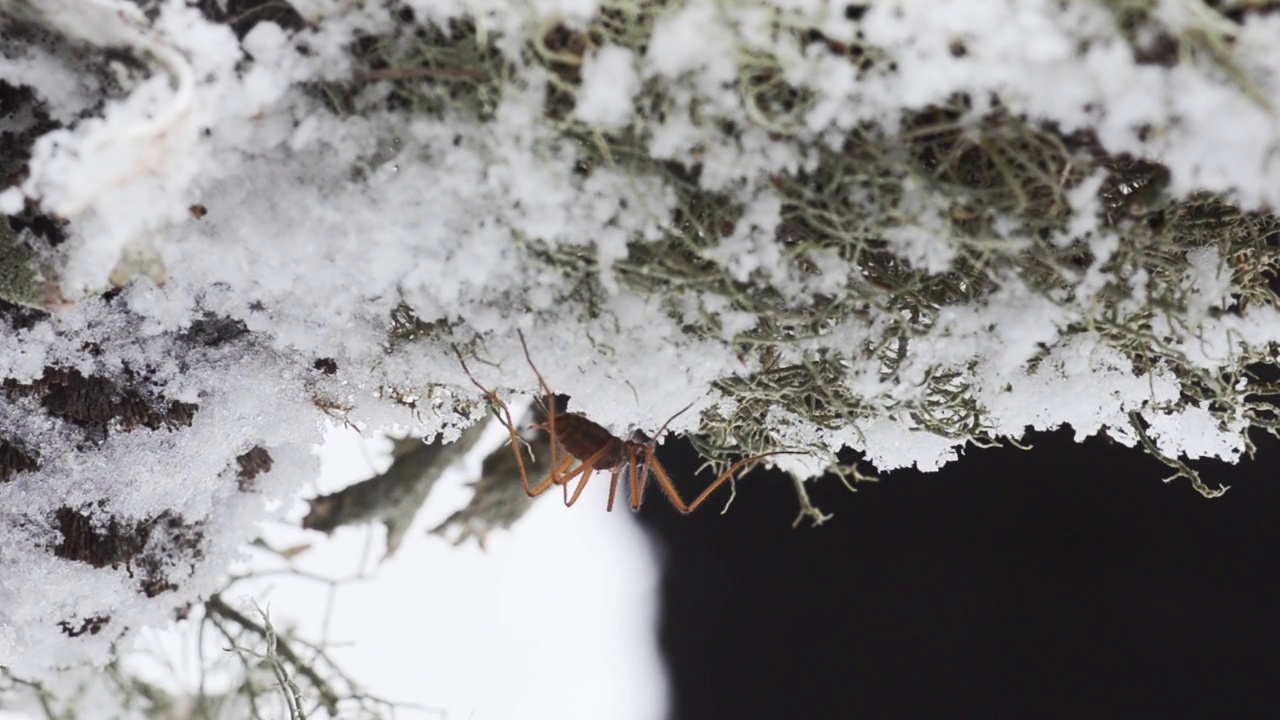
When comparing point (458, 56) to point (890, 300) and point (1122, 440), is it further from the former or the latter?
point (1122, 440)

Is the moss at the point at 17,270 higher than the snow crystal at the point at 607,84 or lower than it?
lower

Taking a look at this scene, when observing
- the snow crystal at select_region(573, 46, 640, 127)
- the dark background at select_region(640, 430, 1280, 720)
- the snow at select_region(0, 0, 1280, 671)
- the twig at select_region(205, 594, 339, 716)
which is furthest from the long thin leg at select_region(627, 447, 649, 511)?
the dark background at select_region(640, 430, 1280, 720)

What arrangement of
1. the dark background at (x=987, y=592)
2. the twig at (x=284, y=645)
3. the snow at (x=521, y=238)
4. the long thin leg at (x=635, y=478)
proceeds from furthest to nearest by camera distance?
the dark background at (x=987, y=592) < the twig at (x=284, y=645) < the long thin leg at (x=635, y=478) < the snow at (x=521, y=238)

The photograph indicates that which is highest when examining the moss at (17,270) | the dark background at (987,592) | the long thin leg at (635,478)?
the dark background at (987,592)

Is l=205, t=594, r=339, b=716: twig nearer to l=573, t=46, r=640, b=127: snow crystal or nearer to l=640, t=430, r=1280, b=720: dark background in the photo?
l=640, t=430, r=1280, b=720: dark background

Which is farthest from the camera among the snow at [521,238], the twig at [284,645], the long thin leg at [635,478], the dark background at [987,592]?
the dark background at [987,592]

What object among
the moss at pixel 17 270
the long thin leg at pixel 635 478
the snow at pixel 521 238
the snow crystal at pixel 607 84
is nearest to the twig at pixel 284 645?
the snow at pixel 521 238

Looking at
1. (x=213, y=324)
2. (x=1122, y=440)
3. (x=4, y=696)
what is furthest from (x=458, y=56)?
(x=4, y=696)

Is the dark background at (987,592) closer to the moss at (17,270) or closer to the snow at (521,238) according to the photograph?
the snow at (521,238)
